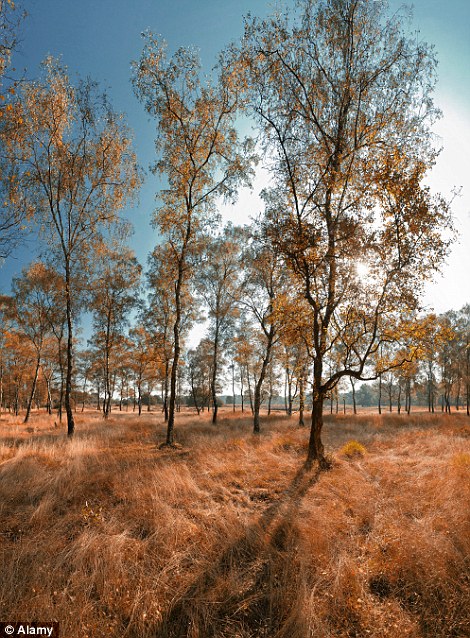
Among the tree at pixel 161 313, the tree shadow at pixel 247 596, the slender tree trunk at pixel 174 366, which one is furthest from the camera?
the tree at pixel 161 313

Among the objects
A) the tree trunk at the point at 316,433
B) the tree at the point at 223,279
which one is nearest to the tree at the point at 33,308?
the tree at the point at 223,279

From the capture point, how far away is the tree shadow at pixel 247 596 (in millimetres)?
2678

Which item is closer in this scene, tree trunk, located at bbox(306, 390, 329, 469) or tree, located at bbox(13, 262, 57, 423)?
tree trunk, located at bbox(306, 390, 329, 469)

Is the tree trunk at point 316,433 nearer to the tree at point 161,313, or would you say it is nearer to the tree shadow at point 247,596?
the tree shadow at point 247,596

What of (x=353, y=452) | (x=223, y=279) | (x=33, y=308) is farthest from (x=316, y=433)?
(x=33, y=308)

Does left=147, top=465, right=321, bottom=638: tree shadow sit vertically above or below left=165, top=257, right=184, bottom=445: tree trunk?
below

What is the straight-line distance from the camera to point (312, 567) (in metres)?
3.43

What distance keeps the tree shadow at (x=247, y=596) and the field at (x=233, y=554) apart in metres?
0.01

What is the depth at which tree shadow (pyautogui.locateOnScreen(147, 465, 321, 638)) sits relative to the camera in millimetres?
2678

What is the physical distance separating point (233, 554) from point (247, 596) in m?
0.72

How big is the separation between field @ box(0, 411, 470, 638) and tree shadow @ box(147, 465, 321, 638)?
15 mm

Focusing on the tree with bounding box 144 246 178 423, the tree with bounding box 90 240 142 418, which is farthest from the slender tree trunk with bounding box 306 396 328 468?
the tree with bounding box 90 240 142 418

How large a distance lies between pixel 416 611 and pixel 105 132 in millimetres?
17736

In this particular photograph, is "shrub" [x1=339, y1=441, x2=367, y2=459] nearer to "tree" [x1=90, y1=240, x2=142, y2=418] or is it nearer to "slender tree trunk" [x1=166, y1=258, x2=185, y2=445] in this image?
"slender tree trunk" [x1=166, y1=258, x2=185, y2=445]
